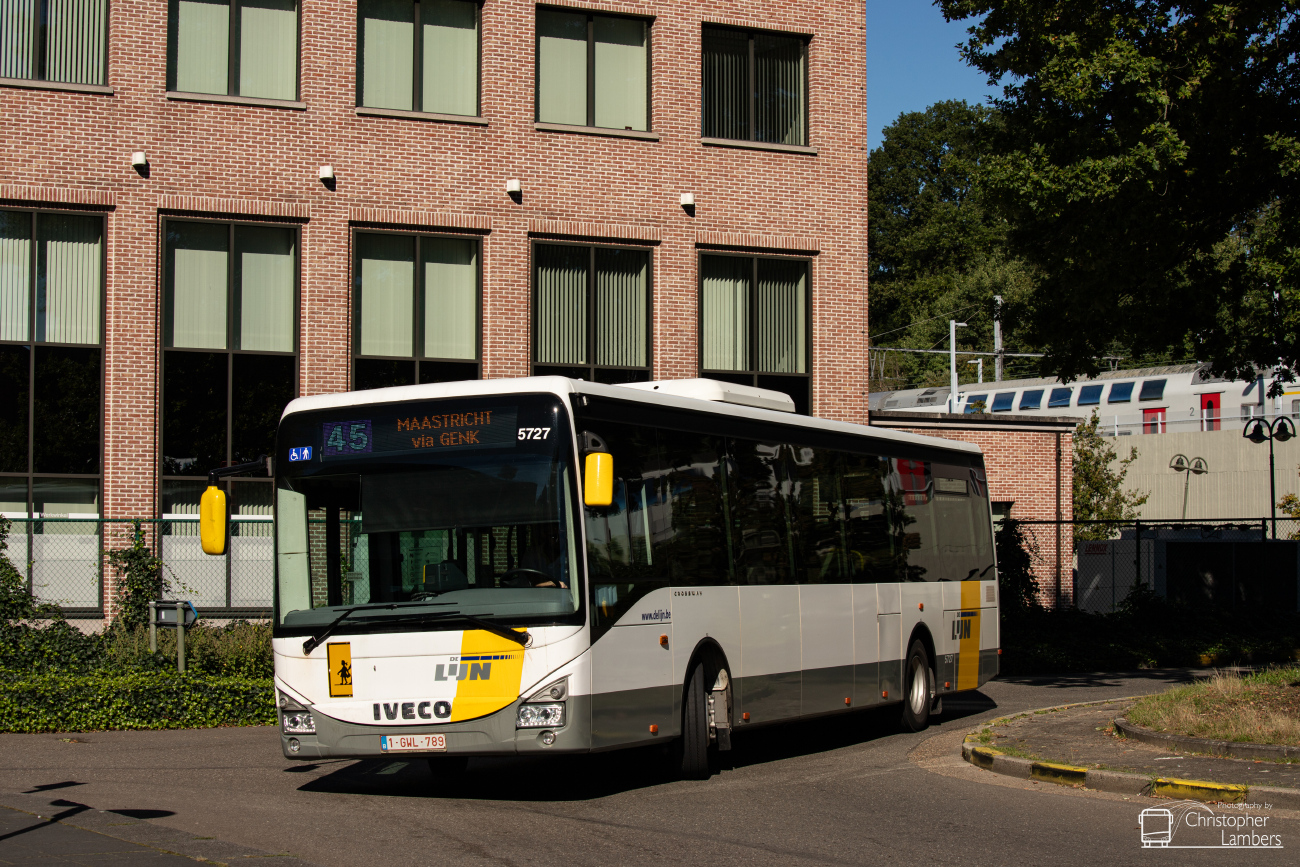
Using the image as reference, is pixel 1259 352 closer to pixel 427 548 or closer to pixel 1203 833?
pixel 1203 833

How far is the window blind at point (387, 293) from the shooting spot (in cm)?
2241

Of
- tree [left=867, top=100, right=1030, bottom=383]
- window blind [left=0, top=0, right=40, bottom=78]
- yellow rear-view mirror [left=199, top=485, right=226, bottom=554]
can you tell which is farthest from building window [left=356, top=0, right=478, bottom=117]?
tree [left=867, top=100, right=1030, bottom=383]

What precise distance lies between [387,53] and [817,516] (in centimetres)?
1315

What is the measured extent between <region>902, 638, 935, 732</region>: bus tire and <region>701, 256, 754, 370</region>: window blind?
9865 mm

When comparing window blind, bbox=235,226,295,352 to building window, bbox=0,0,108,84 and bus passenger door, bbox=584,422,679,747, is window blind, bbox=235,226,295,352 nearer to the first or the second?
building window, bbox=0,0,108,84

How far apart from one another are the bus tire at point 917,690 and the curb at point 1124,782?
Result: 2384 mm

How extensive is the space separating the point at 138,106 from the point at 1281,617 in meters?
22.9

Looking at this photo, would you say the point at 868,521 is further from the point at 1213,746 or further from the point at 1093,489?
the point at 1093,489

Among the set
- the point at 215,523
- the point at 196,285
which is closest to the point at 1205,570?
the point at 196,285

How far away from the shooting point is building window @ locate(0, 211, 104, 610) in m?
20.7

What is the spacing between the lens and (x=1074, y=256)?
19547mm

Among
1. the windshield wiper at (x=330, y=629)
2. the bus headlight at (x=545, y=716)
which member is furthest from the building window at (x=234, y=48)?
the bus headlight at (x=545, y=716)

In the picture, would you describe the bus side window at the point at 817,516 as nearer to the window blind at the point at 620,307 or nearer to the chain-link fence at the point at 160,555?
the chain-link fence at the point at 160,555

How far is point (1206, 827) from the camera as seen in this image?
8.91 m
